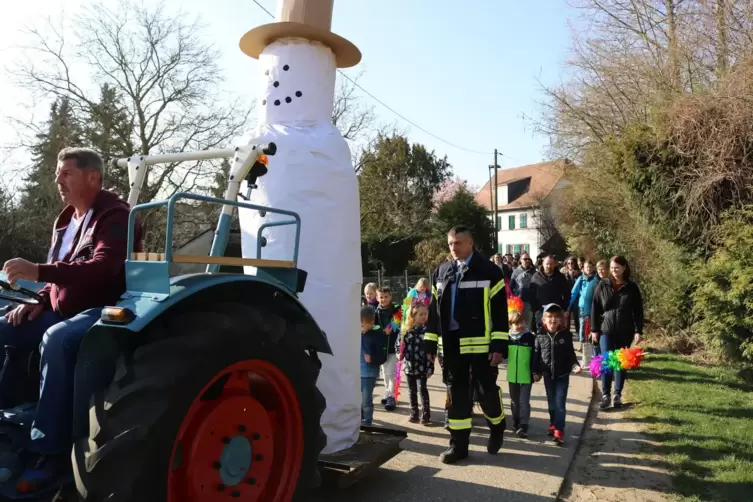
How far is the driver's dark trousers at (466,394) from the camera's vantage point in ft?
16.7

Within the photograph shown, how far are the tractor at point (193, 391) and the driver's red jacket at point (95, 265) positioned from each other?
0.52 ft

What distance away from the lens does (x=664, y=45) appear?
13836mm

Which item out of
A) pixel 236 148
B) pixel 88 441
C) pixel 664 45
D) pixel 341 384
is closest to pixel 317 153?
pixel 236 148

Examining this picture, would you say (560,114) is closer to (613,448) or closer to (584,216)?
(584,216)

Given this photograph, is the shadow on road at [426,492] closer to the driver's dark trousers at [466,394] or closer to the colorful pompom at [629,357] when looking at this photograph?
the driver's dark trousers at [466,394]

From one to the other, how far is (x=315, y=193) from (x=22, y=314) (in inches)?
86.4

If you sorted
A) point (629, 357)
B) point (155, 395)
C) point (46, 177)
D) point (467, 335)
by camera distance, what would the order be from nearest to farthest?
point (155, 395), point (467, 335), point (629, 357), point (46, 177)

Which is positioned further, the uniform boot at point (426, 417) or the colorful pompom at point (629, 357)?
the colorful pompom at point (629, 357)

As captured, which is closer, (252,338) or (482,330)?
(252,338)

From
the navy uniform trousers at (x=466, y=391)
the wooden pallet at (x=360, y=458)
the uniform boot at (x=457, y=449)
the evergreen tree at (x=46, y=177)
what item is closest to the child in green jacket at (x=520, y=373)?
the navy uniform trousers at (x=466, y=391)

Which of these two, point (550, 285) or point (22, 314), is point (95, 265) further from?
point (550, 285)

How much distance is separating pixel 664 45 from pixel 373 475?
43.2 feet

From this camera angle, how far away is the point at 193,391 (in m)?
2.41

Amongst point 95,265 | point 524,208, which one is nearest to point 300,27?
point 95,265
